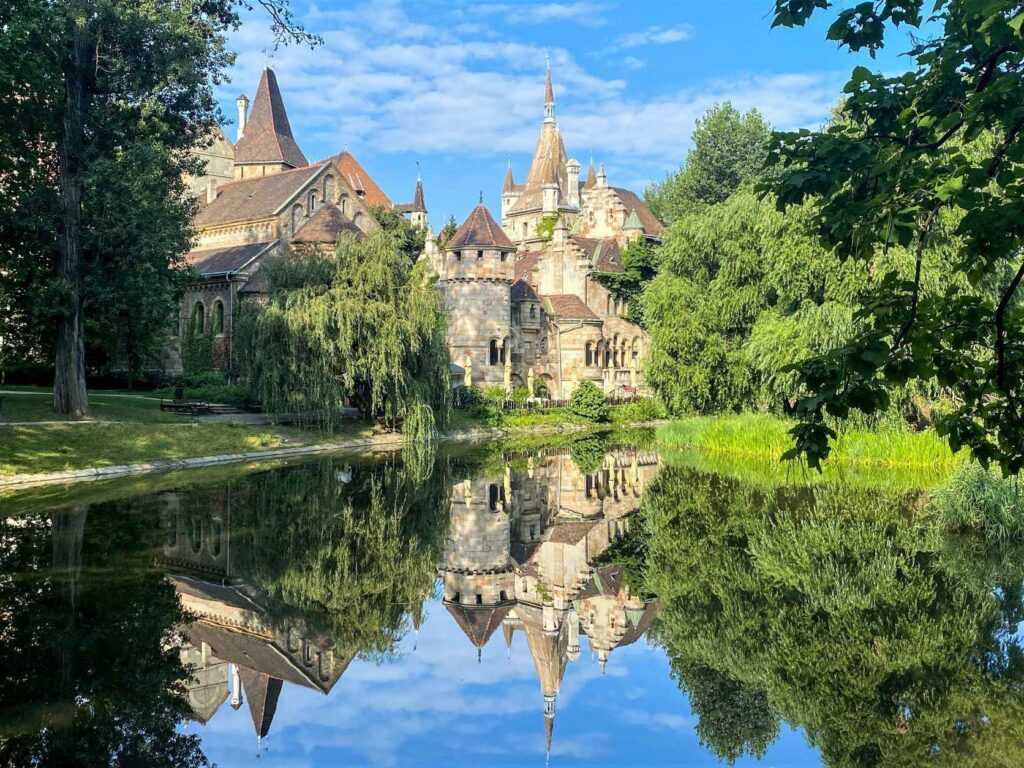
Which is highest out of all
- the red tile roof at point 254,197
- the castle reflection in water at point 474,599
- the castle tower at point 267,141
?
the castle tower at point 267,141

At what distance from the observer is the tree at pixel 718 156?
59.6m

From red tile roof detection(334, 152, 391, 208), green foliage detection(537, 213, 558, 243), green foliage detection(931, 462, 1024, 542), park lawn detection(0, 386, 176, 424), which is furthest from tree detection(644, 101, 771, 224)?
green foliage detection(931, 462, 1024, 542)

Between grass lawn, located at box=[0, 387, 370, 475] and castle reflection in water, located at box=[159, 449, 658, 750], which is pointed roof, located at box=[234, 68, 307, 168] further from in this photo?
castle reflection in water, located at box=[159, 449, 658, 750]

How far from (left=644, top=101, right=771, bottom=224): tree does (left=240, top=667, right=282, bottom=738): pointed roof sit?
2111 inches

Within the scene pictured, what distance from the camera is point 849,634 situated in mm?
9742

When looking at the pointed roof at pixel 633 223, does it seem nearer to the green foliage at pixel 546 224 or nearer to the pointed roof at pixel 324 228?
the green foliage at pixel 546 224

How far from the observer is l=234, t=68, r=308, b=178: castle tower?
58.8m

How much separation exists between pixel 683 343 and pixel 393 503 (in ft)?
51.9

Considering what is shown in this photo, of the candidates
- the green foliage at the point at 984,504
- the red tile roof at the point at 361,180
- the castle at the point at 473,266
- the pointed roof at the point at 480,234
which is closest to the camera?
the green foliage at the point at 984,504

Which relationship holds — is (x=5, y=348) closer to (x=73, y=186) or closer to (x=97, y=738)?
(x=73, y=186)

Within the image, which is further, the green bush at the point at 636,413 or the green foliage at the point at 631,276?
the green foliage at the point at 631,276

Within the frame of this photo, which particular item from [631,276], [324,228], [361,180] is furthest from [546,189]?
[324,228]

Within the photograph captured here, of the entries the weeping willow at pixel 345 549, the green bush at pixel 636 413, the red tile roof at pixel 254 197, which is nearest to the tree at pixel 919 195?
the weeping willow at pixel 345 549

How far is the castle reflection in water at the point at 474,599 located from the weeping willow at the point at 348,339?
11.8 meters
